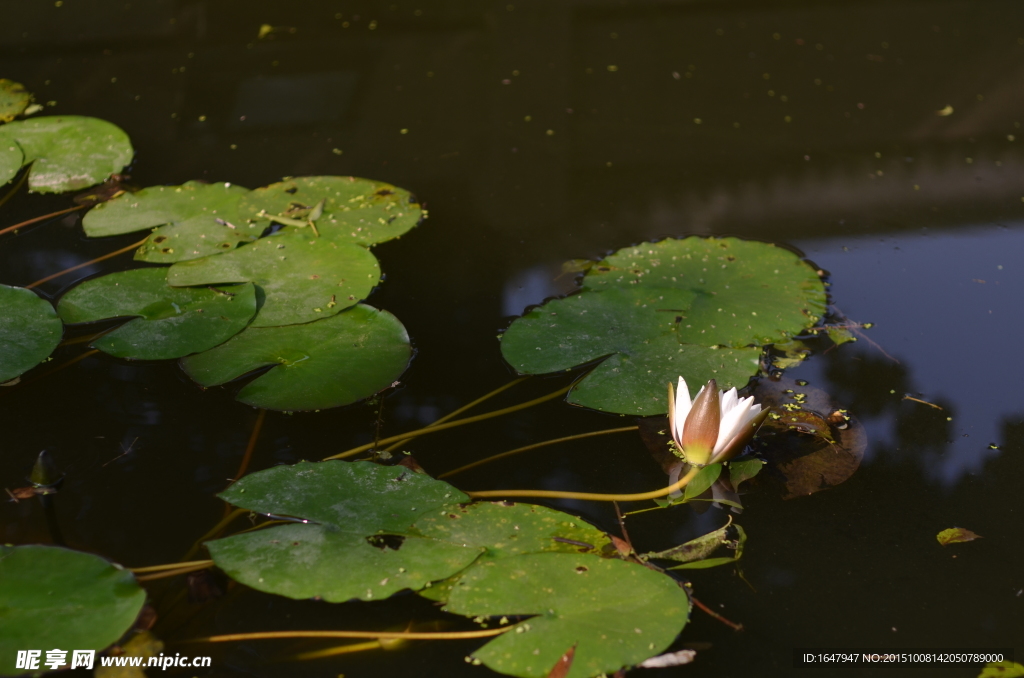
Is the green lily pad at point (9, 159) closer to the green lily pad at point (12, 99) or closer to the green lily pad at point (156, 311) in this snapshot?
the green lily pad at point (12, 99)

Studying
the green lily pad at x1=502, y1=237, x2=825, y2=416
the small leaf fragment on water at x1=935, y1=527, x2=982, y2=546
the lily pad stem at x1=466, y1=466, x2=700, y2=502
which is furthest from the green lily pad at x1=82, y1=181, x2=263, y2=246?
the small leaf fragment on water at x1=935, y1=527, x2=982, y2=546

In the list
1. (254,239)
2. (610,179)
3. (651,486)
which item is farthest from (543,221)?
(651,486)

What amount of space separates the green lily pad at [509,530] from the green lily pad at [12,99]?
2.35 metres

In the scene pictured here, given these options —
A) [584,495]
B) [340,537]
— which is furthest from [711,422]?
[340,537]

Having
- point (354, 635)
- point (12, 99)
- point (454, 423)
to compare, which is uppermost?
point (12, 99)

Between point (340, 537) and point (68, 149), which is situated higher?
point (68, 149)

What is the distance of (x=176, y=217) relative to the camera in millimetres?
2127

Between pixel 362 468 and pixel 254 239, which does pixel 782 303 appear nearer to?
pixel 362 468

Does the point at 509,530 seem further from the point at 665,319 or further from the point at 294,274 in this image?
the point at 294,274

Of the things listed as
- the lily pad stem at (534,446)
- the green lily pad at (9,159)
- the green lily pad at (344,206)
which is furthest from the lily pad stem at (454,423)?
the green lily pad at (9,159)

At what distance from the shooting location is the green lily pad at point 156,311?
1.70m

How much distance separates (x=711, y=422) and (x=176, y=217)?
1594mm

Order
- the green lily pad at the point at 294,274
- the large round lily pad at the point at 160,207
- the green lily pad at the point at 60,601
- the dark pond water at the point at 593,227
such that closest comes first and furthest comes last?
the green lily pad at the point at 60,601, the dark pond water at the point at 593,227, the green lily pad at the point at 294,274, the large round lily pad at the point at 160,207

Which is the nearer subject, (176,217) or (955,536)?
(955,536)
